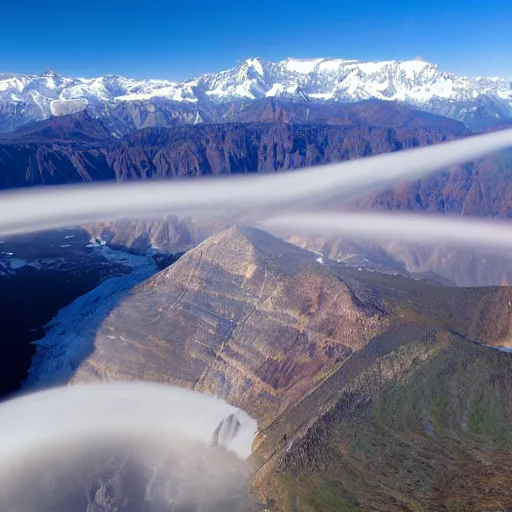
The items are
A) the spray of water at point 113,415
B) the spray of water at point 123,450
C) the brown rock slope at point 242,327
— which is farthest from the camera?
the brown rock slope at point 242,327

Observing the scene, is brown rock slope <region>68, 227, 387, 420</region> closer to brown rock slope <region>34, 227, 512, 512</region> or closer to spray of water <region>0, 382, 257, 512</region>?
brown rock slope <region>34, 227, 512, 512</region>

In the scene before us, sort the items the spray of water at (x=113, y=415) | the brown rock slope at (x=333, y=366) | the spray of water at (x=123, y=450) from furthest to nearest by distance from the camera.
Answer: the spray of water at (x=113, y=415)
the spray of water at (x=123, y=450)
the brown rock slope at (x=333, y=366)

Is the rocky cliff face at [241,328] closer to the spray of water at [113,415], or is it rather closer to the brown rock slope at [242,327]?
the brown rock slope at [242,327]

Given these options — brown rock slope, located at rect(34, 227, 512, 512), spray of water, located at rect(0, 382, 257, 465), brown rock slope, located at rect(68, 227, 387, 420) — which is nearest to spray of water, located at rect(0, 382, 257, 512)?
spray of water, located at rect(0, 382, 257, 465)

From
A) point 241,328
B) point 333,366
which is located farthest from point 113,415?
point 333,366

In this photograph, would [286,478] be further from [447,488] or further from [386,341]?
[386,341]

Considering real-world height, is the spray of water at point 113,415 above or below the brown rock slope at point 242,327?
below

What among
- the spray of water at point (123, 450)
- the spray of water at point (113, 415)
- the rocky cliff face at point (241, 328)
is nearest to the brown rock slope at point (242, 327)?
the rocky cliff face at point (241, 328)

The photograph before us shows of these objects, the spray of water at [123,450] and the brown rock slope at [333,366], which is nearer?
the brown rock slope at [333,366]

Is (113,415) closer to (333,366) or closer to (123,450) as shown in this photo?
(123,450)
